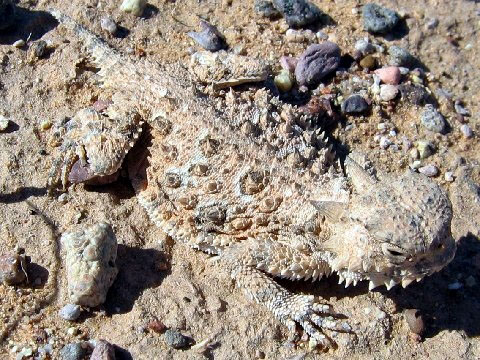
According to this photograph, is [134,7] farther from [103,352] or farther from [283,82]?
[103,352]

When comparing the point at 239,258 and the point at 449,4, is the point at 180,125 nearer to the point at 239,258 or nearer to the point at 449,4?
the point at 239,258

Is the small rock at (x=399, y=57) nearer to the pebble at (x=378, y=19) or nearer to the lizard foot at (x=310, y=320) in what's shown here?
the pebble at (x=378, y=19)

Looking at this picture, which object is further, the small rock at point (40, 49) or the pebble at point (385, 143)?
the small rock at point (40, 49)

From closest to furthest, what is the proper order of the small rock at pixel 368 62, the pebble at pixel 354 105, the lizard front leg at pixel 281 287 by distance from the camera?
the lizard front leg at pixel 281 287
the pebble at pixel 354 105
the small rock at pixel 368 62

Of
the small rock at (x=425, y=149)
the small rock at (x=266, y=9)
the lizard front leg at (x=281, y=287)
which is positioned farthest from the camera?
the small rock at (x=266, y=9)

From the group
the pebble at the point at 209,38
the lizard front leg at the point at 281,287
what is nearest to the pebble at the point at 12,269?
the lizard front leg at the point at 281,287

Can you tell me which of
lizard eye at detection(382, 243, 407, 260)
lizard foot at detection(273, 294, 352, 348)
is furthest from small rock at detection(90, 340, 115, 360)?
lizard eye at detection(382, 243, 407, 260)

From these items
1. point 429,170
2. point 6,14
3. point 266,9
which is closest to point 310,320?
point 429,170
